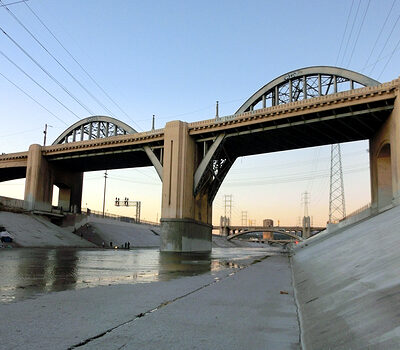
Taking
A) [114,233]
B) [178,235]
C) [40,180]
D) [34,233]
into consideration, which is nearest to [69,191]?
[40,180]

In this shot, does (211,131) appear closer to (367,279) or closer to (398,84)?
(398,84)

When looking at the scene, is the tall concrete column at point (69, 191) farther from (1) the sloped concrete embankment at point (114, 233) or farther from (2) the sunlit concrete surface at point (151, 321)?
(2) the sunlit concrete surface at point (151, 321)

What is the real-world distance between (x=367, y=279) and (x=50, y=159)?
67.4m

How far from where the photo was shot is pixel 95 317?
5.91 meters

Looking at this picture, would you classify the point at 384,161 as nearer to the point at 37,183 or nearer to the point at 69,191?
the point at 37,183

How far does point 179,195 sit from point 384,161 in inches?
964

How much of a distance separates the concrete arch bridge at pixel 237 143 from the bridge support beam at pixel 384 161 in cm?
10

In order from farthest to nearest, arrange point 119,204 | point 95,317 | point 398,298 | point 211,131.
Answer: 1. point 119,204
2. point 211,131
3. point 95,317
4. point 398,298

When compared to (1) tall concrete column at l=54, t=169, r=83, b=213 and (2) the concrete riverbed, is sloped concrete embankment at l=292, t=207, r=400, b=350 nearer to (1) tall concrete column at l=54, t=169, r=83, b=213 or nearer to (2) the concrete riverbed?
(2) the concrete riverbed

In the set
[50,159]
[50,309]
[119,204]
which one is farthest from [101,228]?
[50,309]

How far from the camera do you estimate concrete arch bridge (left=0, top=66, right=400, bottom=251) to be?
3806 cm

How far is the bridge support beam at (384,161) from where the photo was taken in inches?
1371

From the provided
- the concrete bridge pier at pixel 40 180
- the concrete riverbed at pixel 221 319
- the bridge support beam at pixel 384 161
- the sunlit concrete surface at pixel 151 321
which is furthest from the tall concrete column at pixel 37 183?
the concrete riverbed at pixel 221 319

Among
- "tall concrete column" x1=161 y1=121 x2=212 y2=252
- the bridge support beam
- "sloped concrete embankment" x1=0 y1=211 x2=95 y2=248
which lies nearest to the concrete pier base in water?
"tall concrete column" x1=161 y1=121 x2=212 y2=252
